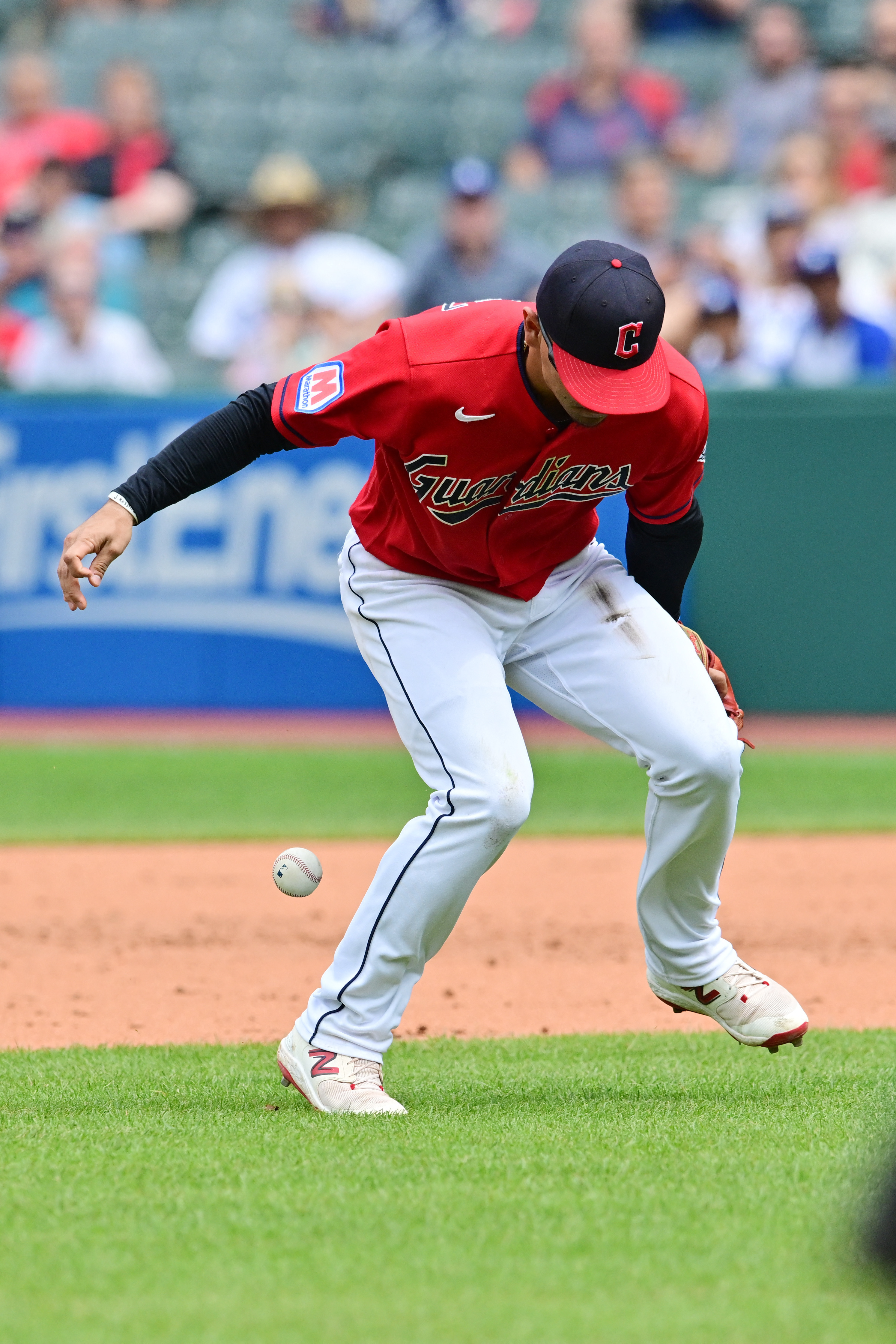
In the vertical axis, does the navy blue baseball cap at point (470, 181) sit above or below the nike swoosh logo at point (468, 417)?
below

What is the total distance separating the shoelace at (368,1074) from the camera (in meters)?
3.72

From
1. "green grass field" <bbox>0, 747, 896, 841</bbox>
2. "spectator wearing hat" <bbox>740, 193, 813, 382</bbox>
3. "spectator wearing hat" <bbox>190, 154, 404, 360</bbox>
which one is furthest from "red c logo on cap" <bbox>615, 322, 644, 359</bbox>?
"spectator wearing hat" <bbox>190, 154, 404, 360</bbox>

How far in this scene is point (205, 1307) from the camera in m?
2.49

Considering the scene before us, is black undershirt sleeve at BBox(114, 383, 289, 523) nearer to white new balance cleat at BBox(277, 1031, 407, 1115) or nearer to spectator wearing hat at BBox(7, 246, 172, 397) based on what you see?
white new balance cleat at BBox(277, 1031, 407, 1115)

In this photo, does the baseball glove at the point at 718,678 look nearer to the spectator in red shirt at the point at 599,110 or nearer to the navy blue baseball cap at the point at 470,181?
the navy blue baseball cap at the point at 470,181

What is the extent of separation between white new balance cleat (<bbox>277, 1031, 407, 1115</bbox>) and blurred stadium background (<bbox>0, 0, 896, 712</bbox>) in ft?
20.5

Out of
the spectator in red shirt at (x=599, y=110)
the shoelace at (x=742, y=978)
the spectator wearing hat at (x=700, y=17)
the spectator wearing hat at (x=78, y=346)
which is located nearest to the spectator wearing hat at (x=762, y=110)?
the spectator in red shirt at (x=599, y=110)

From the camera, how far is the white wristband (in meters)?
3.63

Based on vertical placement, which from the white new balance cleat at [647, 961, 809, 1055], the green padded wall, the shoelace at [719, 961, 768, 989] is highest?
the shoelace at [719, 961, 768, 989]

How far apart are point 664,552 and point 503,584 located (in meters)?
0.43

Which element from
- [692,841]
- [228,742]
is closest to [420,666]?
[692,841]

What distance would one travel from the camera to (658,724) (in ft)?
12.5

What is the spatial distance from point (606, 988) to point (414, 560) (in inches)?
70.9

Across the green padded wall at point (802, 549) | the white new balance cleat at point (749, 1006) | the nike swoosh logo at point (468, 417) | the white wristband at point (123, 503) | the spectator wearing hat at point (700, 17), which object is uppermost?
the spectator wearing hat at point (700, 17)
